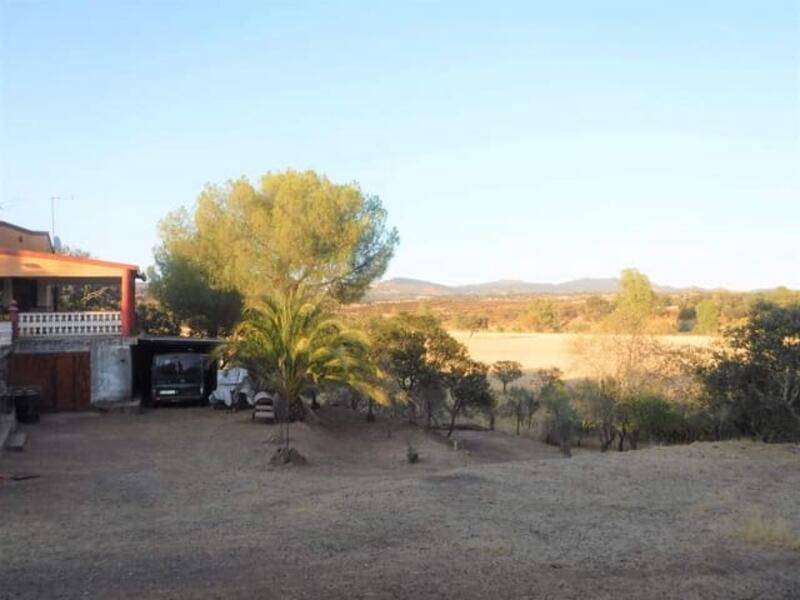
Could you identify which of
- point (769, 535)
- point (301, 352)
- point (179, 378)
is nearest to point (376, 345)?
point (301, 352)

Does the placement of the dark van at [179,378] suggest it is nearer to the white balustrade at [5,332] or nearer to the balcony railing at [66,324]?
the balcony railing at [66,324]

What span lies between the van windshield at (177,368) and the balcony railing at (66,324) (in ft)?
5.51

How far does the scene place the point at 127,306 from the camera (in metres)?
24.7

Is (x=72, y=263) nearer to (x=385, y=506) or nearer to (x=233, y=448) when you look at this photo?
(x=233, y=448)

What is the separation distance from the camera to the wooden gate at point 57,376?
76.7 feet

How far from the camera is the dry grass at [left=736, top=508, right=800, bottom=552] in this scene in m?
8.21

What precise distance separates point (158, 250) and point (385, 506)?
27.5 m

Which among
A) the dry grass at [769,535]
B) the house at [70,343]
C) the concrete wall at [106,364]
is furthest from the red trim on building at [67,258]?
the dry grass at [769,535]

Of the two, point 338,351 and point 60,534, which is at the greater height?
point 338,351

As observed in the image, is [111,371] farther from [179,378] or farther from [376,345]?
[376,345]

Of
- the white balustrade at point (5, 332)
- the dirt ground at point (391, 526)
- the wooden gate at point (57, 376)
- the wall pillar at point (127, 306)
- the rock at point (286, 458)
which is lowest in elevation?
the rock at point (286, 458)

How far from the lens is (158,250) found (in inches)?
1373

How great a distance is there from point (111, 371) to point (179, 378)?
222 cm

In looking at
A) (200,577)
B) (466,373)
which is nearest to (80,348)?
(466,373)
